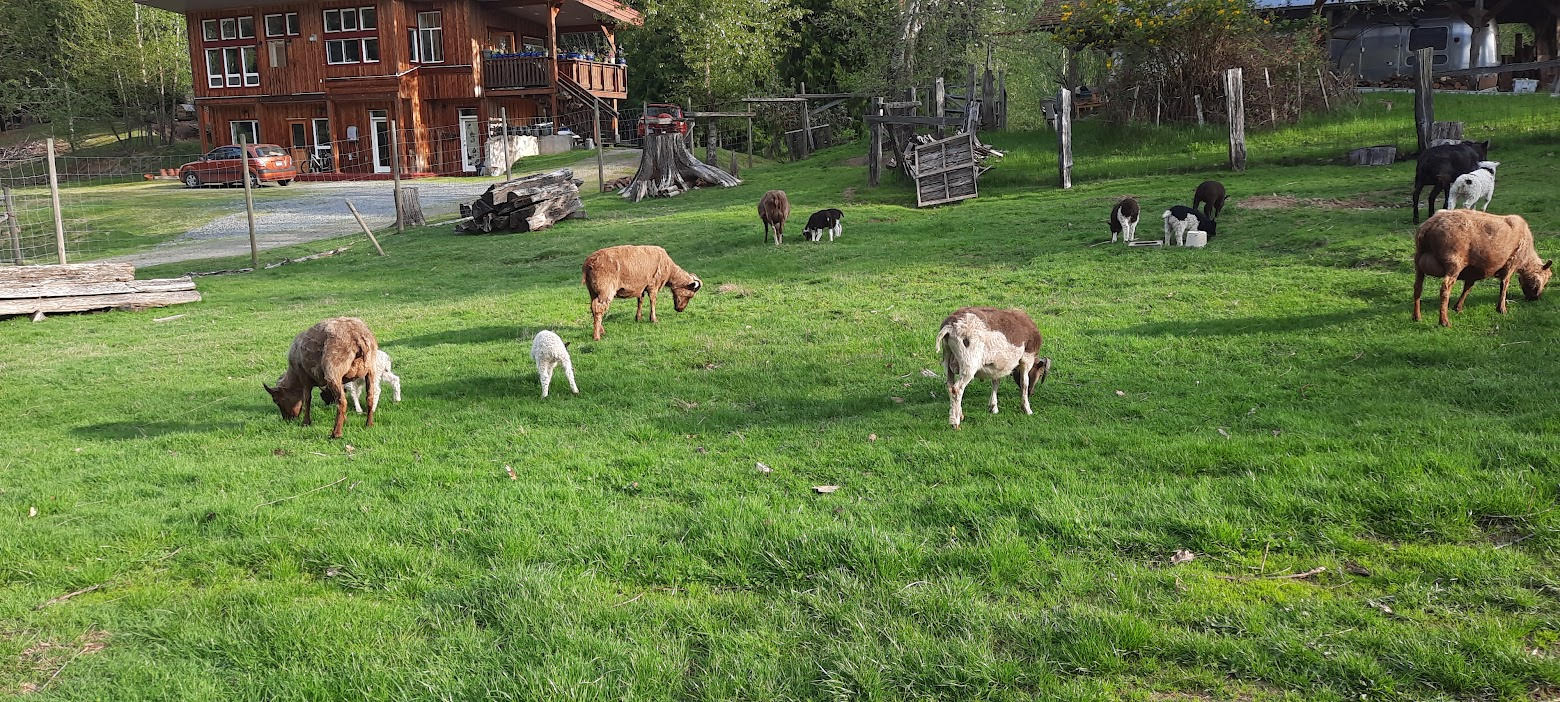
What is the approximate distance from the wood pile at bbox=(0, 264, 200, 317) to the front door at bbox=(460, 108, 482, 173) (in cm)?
2692

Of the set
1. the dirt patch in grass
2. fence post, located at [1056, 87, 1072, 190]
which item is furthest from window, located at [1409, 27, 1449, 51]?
the dirt patch in grass

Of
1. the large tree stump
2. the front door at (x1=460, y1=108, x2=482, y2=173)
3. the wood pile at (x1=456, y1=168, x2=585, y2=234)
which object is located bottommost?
the wood pile at (x1=456, y1=168, x2=585, y2=234)

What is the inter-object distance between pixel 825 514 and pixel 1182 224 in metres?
11.7

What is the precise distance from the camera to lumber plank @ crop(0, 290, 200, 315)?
627 inches

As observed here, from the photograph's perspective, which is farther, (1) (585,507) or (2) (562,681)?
(1) (585,507)

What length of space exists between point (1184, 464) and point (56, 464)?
350 inches

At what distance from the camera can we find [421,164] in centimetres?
4266

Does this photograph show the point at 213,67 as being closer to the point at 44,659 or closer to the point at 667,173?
the point at 667,173

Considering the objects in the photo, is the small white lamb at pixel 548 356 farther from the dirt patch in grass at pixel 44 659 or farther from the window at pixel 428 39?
the window at pixel 428 39

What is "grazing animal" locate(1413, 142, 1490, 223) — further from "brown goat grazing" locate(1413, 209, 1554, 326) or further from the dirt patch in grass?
the dirt patch in grass

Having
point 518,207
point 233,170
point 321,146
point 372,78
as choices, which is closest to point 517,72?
point 372,78

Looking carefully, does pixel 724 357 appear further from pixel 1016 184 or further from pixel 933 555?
pixel 1016 184

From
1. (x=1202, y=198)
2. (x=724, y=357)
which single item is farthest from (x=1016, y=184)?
(x=724, y=357)

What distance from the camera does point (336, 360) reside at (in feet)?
27.1
